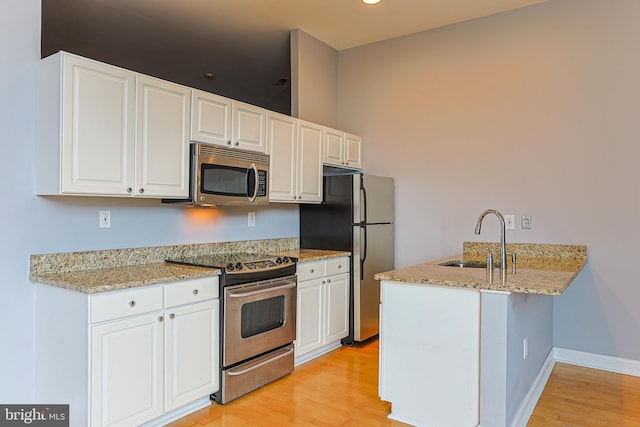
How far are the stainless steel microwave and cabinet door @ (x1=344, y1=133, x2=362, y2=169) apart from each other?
1.14 m

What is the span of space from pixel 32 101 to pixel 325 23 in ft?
8.17

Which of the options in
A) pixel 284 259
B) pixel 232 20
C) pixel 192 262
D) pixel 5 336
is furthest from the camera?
pixel 232 20

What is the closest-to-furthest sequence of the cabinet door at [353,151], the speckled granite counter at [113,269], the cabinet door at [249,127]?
the speckled granite counter at [113,269]
the cabinet door at [249,127]
the cabinet door at [353,151]

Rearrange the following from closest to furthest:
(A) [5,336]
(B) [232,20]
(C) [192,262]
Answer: (A) [5,336] < (C) [192,262] < (B) [232,20]

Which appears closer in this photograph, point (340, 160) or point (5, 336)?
point (5, 336)

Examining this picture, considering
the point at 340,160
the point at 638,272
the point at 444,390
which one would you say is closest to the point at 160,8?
the point at 340,160

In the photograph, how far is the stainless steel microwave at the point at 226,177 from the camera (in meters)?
2.85

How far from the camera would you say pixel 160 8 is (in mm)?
3523

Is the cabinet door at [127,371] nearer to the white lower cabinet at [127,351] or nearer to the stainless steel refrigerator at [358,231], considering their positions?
the white lower cabinet at [127,351]

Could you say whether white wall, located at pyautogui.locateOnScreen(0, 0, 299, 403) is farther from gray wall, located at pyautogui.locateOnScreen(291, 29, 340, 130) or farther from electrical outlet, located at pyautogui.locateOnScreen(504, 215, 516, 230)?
electrical outlet, located at pyautogui.locateOnScreen(504, 215, 516, 230)

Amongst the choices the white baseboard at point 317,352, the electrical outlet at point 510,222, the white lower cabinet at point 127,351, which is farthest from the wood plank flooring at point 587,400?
the white lower cabinet at point 127,351

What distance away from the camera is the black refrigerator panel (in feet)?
12.7

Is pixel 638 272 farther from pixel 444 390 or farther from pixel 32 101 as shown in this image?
pixel 32 101

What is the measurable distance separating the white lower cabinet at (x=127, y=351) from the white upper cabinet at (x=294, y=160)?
3.93 ft
